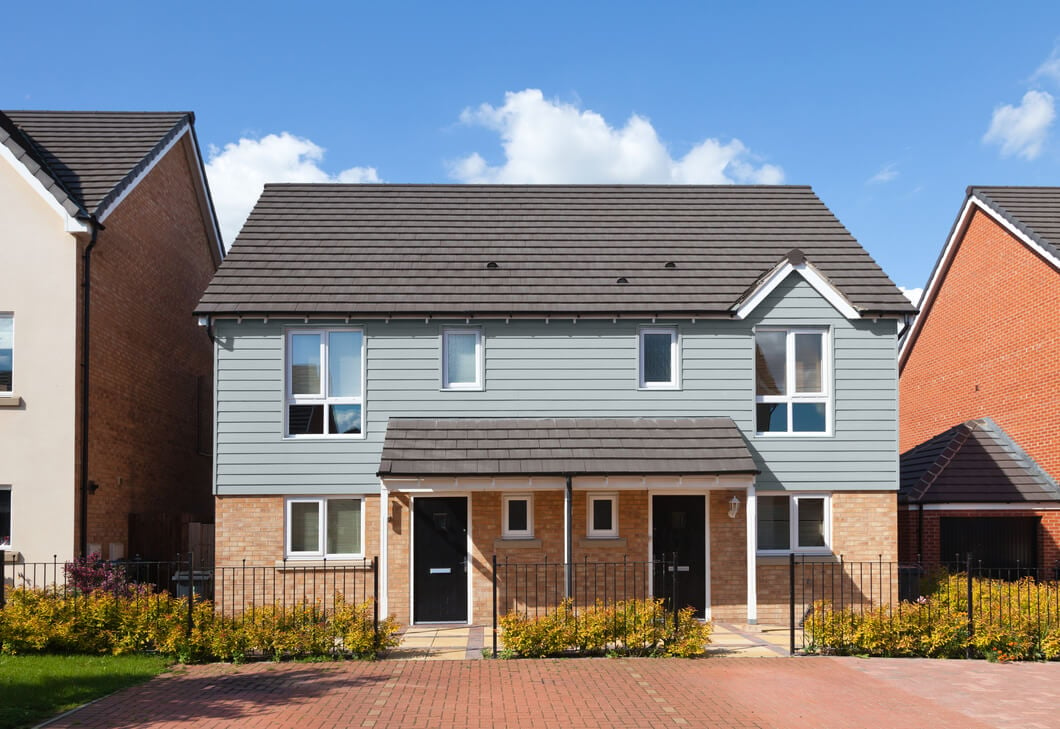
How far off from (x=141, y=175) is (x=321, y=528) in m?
7.96

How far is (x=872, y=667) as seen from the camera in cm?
1193

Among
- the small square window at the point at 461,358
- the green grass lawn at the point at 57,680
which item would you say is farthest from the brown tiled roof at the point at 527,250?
the green grass lawn at the point at 57,680

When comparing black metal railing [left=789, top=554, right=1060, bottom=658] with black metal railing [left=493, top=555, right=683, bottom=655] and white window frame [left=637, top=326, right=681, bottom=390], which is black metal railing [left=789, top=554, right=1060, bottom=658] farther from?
white window frame [left=637, top=326, right=681, bottom=390]

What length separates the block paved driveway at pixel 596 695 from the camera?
9.38 metres

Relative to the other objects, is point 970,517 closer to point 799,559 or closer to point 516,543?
point 799,559

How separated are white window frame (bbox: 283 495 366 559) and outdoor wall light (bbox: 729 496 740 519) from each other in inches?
249

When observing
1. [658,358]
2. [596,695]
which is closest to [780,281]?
[658,358]

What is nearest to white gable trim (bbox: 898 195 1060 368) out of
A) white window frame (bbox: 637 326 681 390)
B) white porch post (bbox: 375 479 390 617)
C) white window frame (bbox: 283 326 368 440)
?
white window frame (bbox: 637 326 681 390)

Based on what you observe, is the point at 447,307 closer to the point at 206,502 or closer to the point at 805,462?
the point at 805,462

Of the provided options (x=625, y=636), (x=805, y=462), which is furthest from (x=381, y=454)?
(x=805, y=462)

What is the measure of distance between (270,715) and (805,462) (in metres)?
10.1

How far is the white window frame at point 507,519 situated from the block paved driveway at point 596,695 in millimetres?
3585

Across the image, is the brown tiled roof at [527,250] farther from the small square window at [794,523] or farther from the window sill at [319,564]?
the window sill at [319,564]

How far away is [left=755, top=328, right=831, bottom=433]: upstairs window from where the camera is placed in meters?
16.2
